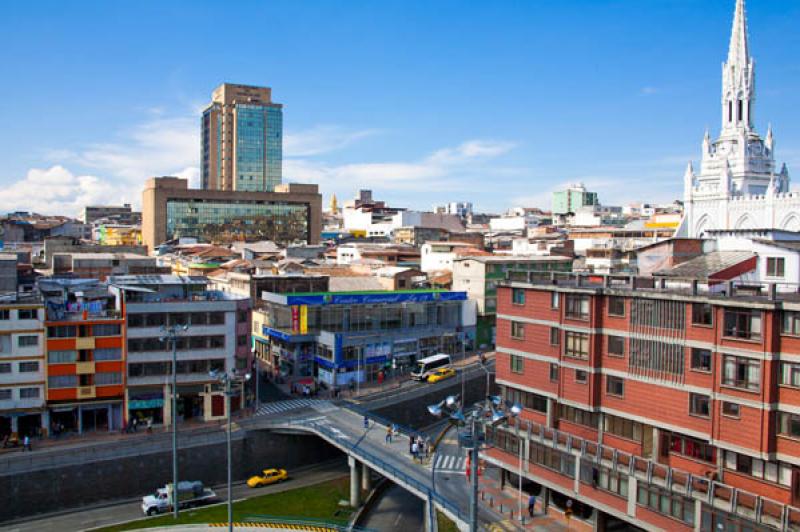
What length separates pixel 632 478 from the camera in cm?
3600

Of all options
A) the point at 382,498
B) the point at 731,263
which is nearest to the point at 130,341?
the point at 382,498

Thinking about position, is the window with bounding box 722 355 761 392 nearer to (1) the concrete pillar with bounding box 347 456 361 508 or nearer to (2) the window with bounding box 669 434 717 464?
(2) the window with bounding box 669 434 717 464

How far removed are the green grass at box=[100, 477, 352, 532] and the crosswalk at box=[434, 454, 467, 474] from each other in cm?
682

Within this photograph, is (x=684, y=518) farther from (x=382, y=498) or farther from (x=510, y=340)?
(x=382, y=498)

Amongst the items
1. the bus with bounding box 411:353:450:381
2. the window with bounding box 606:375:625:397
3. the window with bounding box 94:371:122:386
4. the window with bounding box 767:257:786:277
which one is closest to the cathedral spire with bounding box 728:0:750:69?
the bus with bounding box 411:353:450:381

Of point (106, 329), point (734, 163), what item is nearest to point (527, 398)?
point (106, 329)

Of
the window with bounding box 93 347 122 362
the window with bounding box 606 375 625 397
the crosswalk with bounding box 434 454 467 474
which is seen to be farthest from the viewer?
the window with bounding box 93 347 122 362

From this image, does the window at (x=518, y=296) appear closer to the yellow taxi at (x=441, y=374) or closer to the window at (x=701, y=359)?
the window at (x=701, y=359)

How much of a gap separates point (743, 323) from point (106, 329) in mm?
44615

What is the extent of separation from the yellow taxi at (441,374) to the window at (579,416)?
2686 cm

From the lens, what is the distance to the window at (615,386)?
38.9 metres

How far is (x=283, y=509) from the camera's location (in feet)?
152

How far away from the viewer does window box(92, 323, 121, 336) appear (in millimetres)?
54344

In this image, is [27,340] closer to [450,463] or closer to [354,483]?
[354,483]
